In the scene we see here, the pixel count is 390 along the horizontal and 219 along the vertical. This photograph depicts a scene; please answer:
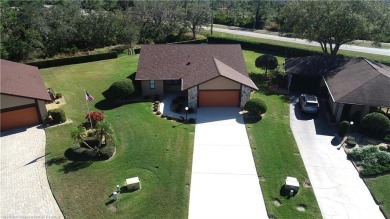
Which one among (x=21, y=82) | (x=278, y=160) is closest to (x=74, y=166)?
(x=21, y=82)

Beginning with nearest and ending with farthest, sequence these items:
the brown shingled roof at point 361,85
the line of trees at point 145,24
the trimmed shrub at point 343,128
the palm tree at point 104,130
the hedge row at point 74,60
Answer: the palm tree at point 104,130, the trimmed shrub at point 343,128, the brown shingled roof at point 361,85, the line of trees at point 145,24, the hedge row at point 74,60

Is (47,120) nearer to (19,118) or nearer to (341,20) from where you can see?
(19,118)

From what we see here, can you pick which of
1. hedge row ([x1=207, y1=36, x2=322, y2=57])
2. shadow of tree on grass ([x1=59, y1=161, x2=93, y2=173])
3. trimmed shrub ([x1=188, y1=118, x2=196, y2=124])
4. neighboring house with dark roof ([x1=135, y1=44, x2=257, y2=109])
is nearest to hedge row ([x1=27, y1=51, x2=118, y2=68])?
neighboring house with dark roof ([x1=135, y1=44, x2=257, y2=109])

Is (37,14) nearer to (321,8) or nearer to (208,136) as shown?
(208,136)

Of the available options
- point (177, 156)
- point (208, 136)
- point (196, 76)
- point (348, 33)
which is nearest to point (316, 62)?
point (348, 33)

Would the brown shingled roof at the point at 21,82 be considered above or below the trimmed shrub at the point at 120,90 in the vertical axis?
above

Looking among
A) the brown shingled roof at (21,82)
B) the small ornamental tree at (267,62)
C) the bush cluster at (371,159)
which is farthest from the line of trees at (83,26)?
the bush cluster at (371,159)

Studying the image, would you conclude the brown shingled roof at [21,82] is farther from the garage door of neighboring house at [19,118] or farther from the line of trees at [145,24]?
the line of trees at [145,24]

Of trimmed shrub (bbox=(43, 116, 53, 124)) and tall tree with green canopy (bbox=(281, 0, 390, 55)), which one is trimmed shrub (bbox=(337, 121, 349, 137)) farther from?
trimmed shrub (bbox=(43, 116, 53, 124))

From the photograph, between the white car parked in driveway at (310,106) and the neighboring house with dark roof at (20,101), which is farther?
the white car parked in driveway at (310,106)
